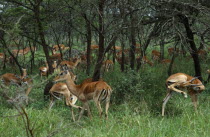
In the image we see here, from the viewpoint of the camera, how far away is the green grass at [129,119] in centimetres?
471

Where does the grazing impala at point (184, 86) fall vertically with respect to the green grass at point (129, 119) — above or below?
above

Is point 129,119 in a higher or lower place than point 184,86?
lower

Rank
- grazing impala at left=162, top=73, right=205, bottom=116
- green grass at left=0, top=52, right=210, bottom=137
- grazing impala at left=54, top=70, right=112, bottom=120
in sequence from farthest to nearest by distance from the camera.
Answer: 1. grazing impala at left=162, top=73, right=205, bottom=116
2. grazing impala at left=54, top=70, right=112, bottom=120
3. green grass at left=0, top=52, right=210, bottom=137

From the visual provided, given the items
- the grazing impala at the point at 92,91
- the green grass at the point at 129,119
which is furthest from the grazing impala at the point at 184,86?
the grazing impala at the point at 92,91

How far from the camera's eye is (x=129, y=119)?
5.48m

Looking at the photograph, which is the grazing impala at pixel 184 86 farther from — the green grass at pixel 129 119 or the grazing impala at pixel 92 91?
the grazing impala at pixel 92 91

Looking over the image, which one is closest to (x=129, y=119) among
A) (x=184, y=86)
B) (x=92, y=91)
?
(x=92, y=91)

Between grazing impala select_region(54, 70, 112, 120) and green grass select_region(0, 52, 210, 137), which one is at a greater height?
grazing impala select_region(54, 70, 112, 120)

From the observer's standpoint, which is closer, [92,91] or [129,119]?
[129,119]

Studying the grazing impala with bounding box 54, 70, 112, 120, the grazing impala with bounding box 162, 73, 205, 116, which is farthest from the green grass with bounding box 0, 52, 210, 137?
the grazing impala with bounding box 54, 70, 112, 120

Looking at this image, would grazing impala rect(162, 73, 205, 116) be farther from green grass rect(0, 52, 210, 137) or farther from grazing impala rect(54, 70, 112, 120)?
grazing impala rect(54, 70, 112, 120)

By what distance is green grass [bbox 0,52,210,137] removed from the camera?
4.71 metres

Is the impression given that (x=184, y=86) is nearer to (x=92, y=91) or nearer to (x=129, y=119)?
(x=129, y=119)

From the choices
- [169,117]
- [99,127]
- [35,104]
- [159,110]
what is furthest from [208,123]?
[35,104]
